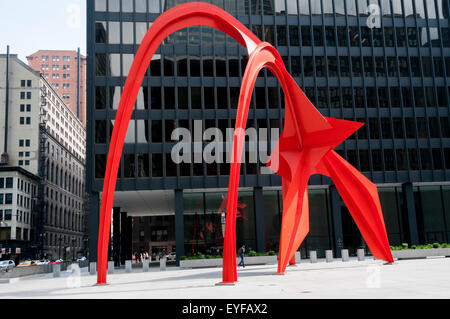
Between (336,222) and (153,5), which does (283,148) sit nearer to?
(336,222)

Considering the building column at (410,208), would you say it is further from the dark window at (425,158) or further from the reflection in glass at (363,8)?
the reflection in glass at (363,8)

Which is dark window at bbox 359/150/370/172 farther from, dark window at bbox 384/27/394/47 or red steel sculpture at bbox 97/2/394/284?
red steel sculpture at bbox 97/2/394/284

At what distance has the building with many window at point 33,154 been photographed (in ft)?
250

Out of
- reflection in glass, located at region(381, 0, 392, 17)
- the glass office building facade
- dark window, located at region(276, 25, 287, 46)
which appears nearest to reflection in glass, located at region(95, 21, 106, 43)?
the glass office building facade

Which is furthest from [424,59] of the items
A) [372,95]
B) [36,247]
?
[36,247]

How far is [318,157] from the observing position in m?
20.9

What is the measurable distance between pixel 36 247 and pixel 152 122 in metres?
49.7

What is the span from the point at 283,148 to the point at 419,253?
15.3 m

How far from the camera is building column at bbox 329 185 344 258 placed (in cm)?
3984

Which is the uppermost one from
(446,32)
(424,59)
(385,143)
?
(446,32)

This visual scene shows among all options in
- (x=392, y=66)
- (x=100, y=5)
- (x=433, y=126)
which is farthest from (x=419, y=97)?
(x=100, y=5)

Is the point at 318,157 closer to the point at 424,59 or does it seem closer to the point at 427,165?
the point at 427,165

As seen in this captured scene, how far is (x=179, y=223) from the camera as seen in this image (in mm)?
37781

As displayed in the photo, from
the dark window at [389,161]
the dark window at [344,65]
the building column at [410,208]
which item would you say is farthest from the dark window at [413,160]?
the dark window at [344,65]
